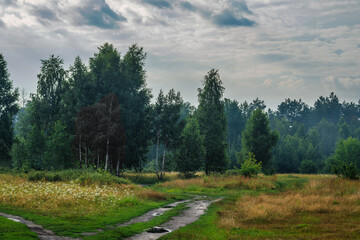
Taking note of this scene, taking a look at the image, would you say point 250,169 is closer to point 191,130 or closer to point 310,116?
point 191,130

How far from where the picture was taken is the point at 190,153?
181ft

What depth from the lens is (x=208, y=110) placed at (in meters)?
62.8

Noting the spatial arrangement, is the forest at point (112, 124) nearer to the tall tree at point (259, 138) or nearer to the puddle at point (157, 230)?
the tall tree at point (259, 138)

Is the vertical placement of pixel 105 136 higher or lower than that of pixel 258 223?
higher

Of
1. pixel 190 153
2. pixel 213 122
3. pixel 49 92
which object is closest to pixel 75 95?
pixel 49 92

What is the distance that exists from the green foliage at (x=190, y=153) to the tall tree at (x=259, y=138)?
1897cm

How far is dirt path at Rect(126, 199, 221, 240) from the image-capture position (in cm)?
1364

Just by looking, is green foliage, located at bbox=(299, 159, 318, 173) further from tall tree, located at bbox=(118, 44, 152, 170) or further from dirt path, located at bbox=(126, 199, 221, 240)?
dirt path, located at bbox=(126, 199, 221, 240)

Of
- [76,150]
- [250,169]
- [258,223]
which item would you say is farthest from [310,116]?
[258,223]

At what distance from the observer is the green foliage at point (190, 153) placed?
180ft

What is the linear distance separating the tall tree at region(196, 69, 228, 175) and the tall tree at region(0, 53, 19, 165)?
3449cm

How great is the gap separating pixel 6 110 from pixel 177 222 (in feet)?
166

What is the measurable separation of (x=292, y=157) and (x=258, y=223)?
83152 mm

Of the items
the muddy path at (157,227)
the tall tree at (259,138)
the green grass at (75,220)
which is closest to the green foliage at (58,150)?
the green grass at (75,220)
